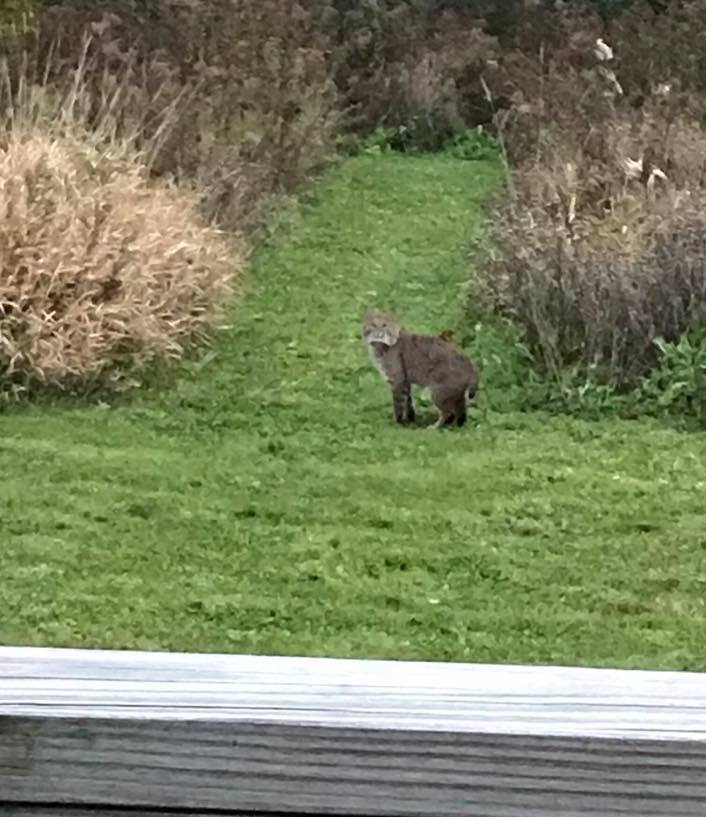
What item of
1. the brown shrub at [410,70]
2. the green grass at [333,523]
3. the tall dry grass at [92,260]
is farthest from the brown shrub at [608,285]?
the brown shrub at [410,70]

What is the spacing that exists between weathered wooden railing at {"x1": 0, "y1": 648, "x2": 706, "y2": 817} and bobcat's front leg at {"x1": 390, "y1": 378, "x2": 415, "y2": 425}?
3.90 metres

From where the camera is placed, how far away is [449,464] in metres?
4.21

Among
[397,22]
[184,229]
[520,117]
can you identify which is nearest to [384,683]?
A: [184,229]

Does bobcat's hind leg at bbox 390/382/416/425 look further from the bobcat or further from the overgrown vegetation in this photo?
the overgrown vegetation

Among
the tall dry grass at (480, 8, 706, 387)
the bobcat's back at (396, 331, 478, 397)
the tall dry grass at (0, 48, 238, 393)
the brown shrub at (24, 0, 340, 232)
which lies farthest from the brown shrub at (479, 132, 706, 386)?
the brown shrub at (24, 0, 340, 232)

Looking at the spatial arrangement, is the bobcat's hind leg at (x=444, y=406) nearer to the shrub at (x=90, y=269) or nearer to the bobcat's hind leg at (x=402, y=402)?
the bobcat's hind leg at (x=402, y=402)

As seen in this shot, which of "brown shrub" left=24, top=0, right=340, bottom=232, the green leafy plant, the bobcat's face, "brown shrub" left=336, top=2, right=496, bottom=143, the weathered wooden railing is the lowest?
"brown shrub" left=336, top=2, right=496, bottom=143

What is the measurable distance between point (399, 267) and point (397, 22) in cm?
405

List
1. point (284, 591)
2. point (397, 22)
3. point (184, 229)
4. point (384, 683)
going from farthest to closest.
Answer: point (397, 22) → point (184, 229) → point (284, 591) → point (384, 683)

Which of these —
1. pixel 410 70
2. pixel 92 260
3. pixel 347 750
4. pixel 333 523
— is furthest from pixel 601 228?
pixel 347 750

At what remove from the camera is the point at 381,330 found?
15.2 ft

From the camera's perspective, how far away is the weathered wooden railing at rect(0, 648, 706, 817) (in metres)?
0.66

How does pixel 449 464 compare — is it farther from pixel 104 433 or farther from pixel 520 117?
pixel 520 117

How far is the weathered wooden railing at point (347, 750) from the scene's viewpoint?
0.66 m
